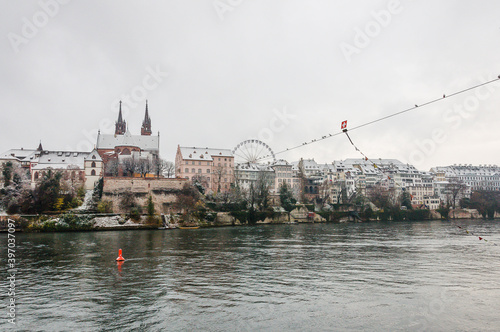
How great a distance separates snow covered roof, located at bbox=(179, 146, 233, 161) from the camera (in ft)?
250

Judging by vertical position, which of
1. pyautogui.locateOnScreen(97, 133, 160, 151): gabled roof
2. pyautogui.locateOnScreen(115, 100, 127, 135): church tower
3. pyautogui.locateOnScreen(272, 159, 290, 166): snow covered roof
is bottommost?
pyautogui.locateOnScreen(272, 159, 290, 166): snow covered roof

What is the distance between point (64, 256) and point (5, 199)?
118 ft

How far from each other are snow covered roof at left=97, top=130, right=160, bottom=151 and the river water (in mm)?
58918

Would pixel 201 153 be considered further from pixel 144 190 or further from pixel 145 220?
pixel 145 220

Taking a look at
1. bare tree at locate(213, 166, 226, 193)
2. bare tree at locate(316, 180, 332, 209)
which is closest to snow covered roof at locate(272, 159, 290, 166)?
bare tree at locate(316, 180, 332, 209)

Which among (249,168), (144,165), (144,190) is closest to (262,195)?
(144,190)

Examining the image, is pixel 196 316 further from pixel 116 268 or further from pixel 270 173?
pixel 270 173

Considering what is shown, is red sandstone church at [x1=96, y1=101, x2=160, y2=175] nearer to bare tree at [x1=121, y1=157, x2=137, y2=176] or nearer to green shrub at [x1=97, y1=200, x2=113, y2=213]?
bare tree at [x1=121, y1=157, x2=137, y2=176]

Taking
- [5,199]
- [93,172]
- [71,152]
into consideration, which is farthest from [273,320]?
[71,152]

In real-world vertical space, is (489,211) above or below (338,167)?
below

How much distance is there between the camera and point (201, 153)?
7781 centimetres

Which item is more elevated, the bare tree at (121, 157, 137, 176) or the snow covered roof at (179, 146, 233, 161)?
the snow covered roof at (179, 146, 233, 161)

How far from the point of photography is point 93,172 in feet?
213

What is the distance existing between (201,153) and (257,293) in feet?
220
